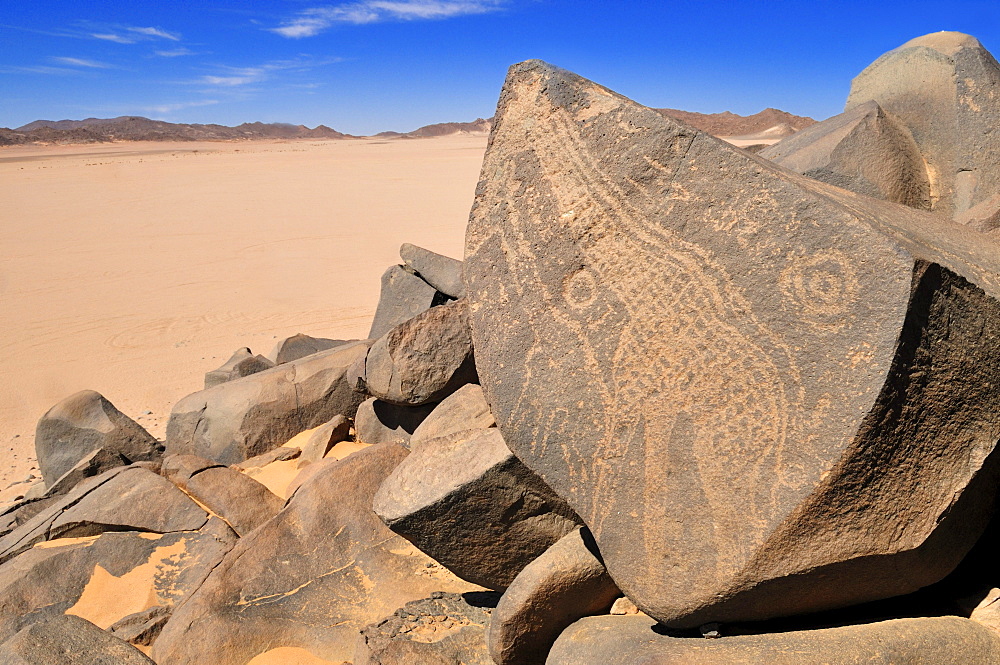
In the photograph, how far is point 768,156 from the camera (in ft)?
12.1

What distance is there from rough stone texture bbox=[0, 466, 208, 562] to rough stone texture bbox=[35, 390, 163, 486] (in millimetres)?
943

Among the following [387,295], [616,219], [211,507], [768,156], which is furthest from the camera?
[387,295]

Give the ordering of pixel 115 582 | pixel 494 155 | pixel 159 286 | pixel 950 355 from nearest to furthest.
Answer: pixel 950 355, pixel 494 155, pixel 115 582, pixel 159 286

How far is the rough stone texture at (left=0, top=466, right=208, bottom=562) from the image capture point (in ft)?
10.3

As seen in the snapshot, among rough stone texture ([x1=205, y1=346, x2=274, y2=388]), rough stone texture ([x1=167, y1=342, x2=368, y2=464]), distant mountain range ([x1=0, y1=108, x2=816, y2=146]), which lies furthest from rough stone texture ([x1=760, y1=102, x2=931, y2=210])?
distant mountain range ([x1=0, y1=108, x2=816, y2=146])

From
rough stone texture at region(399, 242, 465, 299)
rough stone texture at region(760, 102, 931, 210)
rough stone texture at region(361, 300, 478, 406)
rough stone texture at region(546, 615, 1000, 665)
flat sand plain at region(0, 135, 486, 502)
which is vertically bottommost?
flat sand plain at region(0, 135, 486, 502)

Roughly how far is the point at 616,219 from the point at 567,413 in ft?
1.72

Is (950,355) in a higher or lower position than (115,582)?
higher

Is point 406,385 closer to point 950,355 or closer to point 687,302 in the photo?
point 687,302

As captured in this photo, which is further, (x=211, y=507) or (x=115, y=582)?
(x=211, y=507)

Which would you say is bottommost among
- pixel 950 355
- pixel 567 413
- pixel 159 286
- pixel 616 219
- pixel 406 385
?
pixel 159 286

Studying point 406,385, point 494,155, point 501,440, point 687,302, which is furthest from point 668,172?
point 406,385

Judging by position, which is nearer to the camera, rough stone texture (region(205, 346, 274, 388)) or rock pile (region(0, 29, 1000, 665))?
rock pile (region(0, 29, 1000, 665))

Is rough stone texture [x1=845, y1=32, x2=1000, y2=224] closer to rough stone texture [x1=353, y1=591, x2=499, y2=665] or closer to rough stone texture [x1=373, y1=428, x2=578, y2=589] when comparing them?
rough stone texture [x1=373, y1=428, x2=578, y2=589]
